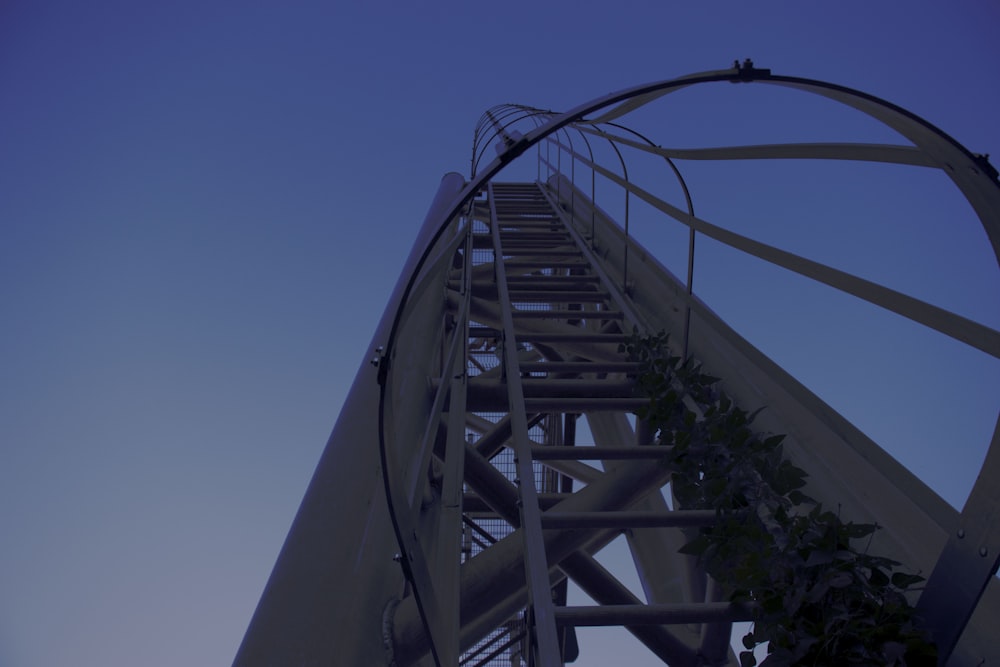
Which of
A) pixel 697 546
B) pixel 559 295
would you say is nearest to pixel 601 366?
pixel 559 295

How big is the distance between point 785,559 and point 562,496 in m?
2.04

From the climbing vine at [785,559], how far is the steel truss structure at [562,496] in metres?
0.08

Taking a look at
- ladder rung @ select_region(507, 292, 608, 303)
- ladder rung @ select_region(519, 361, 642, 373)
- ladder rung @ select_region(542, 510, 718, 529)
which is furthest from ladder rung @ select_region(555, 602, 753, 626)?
ladder rung @ select_region(507, 292, 608, 303)

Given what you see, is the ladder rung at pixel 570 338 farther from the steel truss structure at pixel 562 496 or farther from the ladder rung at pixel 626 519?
the ladder rung at pixel 626 519

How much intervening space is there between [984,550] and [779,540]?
55 cm

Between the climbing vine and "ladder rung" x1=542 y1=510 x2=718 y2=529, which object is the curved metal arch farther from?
"ladder rung" x1=542 y1=510 x2=718 y2=529

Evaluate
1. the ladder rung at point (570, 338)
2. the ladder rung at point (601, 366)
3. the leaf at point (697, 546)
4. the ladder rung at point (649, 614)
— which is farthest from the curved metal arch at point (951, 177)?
the ladder rung at point (570, 338)

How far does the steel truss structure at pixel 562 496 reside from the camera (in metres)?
1.58

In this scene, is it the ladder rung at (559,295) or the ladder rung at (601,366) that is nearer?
the ladder rung at (601,366)

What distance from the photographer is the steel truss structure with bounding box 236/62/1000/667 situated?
5.18ft

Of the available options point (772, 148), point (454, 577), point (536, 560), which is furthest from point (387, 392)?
point (772, 148)

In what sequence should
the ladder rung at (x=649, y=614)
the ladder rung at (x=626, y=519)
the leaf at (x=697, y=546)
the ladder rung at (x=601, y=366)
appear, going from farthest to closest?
the ladder rung at (x=601, y=366)
the ladder rung at (x=626, y=519)
the leaf at (x=697, y=546)
the ladder rung at (x=649, y=614)

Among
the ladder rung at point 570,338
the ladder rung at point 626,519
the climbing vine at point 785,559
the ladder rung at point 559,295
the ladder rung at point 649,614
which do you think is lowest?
the ladder rung at point 649,614

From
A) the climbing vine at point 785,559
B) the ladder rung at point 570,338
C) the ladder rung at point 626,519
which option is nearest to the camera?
the climbing vine at point 785,559
